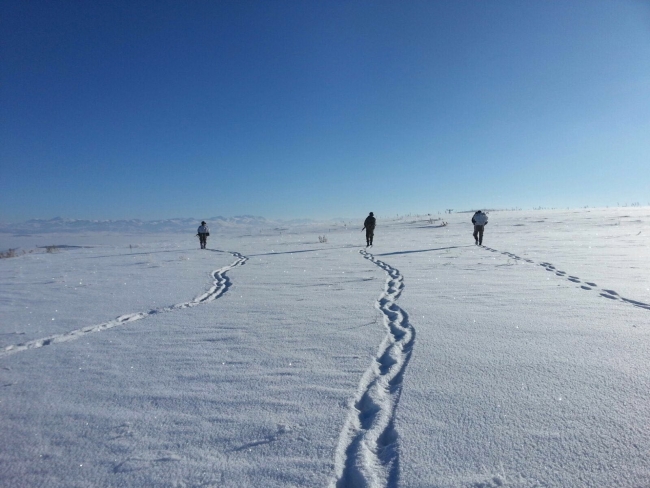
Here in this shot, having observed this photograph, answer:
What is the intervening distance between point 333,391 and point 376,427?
0.56m

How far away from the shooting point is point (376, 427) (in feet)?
7.95

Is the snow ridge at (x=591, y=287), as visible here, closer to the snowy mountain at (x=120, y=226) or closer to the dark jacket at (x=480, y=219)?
the dark jacket at (x=480, y=219)

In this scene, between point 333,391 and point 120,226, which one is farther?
point 120,226

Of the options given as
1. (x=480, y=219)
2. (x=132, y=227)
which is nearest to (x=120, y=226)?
(x=132, y=227)

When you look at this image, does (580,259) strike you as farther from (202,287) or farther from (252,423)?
(252,423)

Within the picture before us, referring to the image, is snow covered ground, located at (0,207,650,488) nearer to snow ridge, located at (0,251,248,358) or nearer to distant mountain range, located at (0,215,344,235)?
snow ridge, located at (0,251,248,358)

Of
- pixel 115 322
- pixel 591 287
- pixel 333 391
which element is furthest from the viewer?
pixel 591 287

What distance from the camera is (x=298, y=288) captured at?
7.38 metres

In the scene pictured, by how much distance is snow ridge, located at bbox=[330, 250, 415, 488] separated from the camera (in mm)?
2004

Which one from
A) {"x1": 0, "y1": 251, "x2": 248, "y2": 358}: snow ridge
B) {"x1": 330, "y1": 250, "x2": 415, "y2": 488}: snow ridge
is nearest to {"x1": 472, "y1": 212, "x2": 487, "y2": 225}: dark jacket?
{"x1": 0, "y1": 251, "x2": 248, "y2": 358}: snow ridge

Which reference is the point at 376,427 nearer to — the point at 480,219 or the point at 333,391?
the point at 333,391

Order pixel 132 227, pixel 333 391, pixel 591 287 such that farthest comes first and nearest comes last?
pixel 132 227 < pixel 591 287 < pixel 333 391

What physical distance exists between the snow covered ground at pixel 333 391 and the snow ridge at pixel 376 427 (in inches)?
0.5

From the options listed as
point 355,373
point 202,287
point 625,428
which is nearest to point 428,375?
point 355,373
